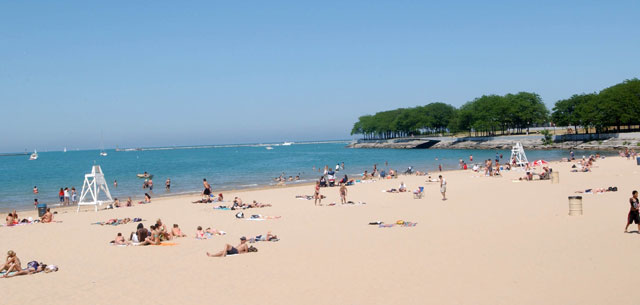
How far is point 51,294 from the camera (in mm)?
10305

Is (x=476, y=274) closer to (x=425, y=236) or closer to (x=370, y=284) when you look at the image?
(x=370, y=284)

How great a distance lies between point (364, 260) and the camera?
1206 centimetres

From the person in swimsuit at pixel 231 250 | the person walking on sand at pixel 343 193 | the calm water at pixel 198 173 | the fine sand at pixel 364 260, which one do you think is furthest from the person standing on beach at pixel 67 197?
the person in swimsuit at pixel 231 250

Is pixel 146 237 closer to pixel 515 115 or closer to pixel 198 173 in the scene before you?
pixel 198 173

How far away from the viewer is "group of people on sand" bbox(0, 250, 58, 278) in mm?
11797

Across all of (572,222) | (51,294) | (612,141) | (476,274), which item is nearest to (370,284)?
(476,274)

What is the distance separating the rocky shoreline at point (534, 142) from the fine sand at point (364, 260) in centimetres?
6173

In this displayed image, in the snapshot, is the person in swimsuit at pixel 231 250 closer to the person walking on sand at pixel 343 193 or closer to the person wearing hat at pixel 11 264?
the person wearing hat at pixel 11 264

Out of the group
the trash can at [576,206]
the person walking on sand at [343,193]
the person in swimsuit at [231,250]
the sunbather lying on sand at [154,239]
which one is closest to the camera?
the person in swimsuit at [231,250]

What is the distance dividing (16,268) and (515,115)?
108622 mm

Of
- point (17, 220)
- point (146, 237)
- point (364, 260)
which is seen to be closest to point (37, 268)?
point (146, 237)

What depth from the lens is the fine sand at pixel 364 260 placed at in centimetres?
952

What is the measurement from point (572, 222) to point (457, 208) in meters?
5.16

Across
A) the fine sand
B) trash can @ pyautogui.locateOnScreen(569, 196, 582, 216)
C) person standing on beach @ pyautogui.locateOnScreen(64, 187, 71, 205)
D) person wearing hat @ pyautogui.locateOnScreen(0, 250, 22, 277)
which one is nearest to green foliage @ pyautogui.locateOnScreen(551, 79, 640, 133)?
the fine sand
